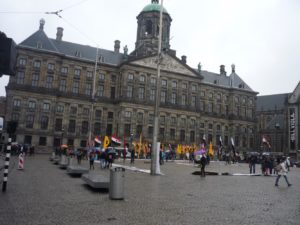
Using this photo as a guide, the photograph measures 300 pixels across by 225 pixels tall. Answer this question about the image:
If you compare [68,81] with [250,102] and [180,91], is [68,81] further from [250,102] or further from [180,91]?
[250,102]

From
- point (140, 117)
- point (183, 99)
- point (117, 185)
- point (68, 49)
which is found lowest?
point (117, 185)

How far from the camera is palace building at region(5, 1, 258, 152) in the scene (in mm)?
50562

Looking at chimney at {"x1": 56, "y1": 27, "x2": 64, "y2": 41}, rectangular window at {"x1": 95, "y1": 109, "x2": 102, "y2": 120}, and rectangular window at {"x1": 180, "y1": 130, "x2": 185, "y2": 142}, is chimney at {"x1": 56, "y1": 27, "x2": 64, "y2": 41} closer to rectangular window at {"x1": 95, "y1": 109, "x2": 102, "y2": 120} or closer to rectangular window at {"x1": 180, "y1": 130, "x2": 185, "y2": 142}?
rectangular window at {"x1": 95, "y1": 109, "x2": 102, "y2": 120}

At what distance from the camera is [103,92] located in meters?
57.0

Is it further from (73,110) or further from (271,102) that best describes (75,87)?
(271,102)

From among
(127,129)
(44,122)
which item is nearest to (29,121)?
(44,122)

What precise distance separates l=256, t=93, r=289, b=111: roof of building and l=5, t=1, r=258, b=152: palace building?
108 ft

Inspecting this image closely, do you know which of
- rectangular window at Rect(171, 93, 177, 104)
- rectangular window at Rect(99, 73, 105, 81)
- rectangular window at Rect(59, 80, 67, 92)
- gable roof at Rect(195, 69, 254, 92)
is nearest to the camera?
rectangular window at Rect(59, 80, 67, 92)

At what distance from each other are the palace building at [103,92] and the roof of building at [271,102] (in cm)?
3296

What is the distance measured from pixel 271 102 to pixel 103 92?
2341 inches

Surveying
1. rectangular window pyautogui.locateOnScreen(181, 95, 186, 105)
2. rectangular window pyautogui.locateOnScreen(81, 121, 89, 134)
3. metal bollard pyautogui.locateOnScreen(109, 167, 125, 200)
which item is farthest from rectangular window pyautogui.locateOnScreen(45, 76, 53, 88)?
metal bollard pyautogui.locateOnScreen(109, 167, 125, 200)

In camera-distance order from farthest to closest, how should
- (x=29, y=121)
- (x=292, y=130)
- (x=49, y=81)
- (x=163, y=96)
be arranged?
(x=292, y=130) → (x=163, y=96) → (x=49, y=81) → (x=29, y=121)

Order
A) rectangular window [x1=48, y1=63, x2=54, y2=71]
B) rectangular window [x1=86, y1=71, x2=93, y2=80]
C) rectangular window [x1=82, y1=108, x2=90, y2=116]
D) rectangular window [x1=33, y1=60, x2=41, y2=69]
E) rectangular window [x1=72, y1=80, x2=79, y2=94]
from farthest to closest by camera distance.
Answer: rectangular window [x1=86, y1=71, x2=93, y2=80] → rectangular window [x1=72, y1=80, x2=79, y2=94] → rectangular window [x1=82, y1=108, x2=90, y2=116] → rectangular window [x1=48, y1=63, x2=54, y2=71] → rectangular window [x1=33, y1=60, x2=41, y2=69]

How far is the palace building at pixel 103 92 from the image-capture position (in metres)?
50.6
